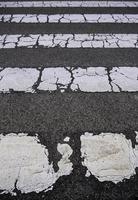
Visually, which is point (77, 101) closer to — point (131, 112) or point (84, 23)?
point (131, 112)

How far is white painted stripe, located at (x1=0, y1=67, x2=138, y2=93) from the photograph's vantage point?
3945mm

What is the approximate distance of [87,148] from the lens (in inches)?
114

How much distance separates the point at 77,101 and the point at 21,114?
776 millimetres

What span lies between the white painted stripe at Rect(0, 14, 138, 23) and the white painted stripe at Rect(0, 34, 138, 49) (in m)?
0.86

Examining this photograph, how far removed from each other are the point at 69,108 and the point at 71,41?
7.41 feet

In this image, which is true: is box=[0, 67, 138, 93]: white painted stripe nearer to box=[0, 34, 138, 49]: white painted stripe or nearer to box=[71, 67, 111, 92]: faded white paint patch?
box=[71, 67, 111, 92]: faded white paint patch

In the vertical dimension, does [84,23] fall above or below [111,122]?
above

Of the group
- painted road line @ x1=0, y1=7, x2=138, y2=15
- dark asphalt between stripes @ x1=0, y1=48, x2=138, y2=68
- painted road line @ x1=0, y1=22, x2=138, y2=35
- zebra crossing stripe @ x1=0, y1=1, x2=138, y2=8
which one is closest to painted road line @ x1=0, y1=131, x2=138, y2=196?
dark asphalt between stripes @ x1=0, y1=48, x2=138, y2=68

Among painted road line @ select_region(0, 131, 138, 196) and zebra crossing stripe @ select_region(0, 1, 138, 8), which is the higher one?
zebra crossing stripe @ select_region(0, 1, 138, 8)

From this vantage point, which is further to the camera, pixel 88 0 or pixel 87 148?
pixel 88 0

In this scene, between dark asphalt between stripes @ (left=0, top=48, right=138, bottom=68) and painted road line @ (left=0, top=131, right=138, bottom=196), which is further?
dark asphalt between stripes @ (left=0, top=48, right=138, bottom=68)

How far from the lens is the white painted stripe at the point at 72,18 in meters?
6.32

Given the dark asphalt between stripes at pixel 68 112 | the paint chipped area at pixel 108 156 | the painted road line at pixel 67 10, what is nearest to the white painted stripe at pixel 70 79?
the dark asphalt between stripes at pixel 68 112

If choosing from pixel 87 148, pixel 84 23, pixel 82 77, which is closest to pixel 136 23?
pixel 84 23
